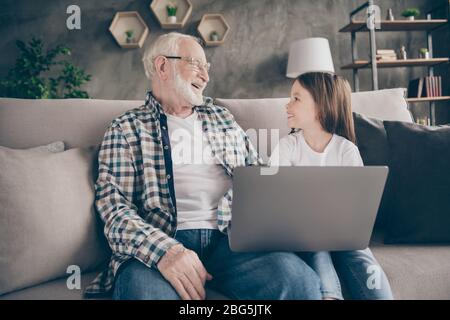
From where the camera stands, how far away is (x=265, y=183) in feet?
2.64

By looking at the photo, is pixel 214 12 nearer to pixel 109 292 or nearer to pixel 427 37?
pixel 427 37

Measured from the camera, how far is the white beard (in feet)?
4.45

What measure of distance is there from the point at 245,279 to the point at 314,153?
0.49m

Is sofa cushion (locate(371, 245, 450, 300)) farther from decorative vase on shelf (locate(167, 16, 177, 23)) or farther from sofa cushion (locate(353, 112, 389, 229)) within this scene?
decorative vase on shelf (locate(167, 16, 177, 23))

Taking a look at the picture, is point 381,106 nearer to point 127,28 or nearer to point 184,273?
point 184,273

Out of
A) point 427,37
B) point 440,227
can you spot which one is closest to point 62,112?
point 440,227

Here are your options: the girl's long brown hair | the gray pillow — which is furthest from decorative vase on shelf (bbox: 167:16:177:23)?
the gray pillow

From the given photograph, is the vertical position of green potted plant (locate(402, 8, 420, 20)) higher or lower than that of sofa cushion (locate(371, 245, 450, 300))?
higher

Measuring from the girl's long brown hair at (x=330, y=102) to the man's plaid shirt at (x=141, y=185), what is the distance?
296mm

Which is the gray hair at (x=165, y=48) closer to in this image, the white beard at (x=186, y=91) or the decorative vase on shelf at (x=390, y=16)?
the white beard at (x=186, y=91)

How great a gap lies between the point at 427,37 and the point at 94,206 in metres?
3.54

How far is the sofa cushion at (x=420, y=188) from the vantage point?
1.22m

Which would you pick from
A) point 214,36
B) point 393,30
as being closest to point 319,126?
point 214,36

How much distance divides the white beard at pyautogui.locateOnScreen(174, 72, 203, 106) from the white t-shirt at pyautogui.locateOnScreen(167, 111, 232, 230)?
3.0 inches
